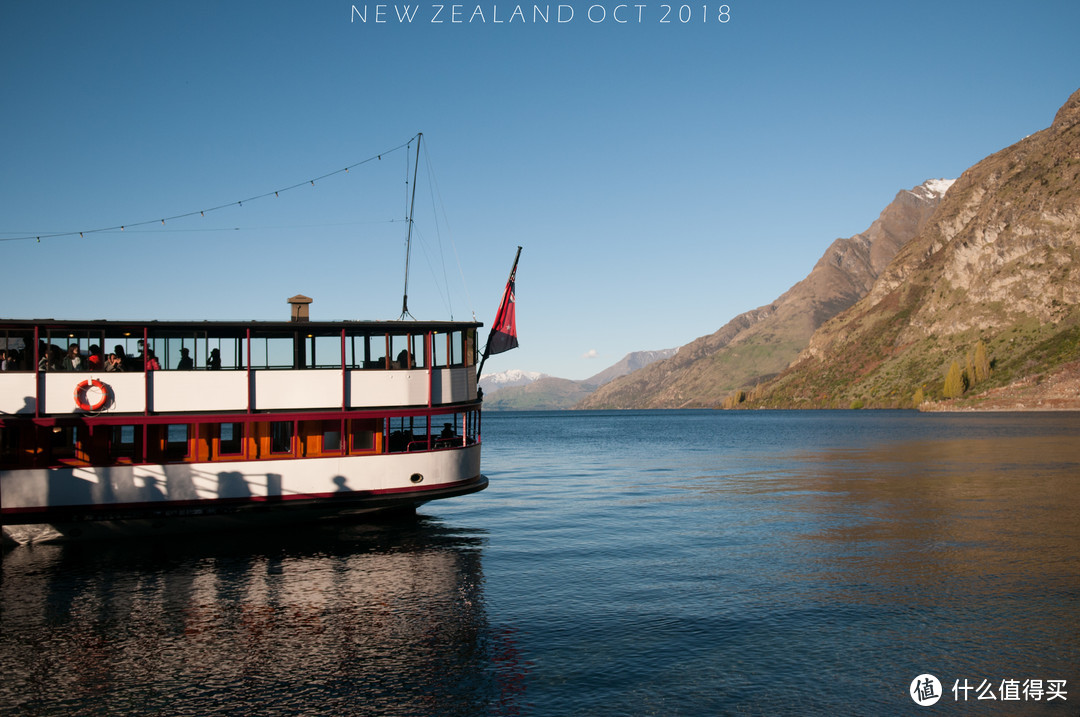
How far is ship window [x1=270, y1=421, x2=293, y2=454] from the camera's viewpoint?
33.3 meters

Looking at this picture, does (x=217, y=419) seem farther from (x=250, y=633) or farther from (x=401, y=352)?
(x=250, y=633)

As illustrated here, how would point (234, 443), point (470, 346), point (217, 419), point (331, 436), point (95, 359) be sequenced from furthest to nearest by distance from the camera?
point (470, 346)
point (234, 443)
point (331, 436)
point (217, 419)
point (95, 359)

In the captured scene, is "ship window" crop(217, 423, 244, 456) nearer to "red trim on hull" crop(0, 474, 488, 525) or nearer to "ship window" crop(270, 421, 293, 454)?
"ship window" crop(270, 421, 293, 454)

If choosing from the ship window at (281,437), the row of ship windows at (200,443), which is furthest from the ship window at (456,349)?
the ship window at (281,437)

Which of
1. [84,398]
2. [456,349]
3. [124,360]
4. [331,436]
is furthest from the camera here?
[456,349]

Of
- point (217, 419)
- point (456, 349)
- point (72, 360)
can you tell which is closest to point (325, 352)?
point (217, 419)

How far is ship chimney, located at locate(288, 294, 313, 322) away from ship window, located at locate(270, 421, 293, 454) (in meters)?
4.71

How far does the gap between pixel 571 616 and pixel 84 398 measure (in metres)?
21.8

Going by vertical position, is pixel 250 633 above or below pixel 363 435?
below

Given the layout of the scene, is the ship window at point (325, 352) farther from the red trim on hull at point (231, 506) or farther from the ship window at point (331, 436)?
the red trim on hull at point (231, 506)

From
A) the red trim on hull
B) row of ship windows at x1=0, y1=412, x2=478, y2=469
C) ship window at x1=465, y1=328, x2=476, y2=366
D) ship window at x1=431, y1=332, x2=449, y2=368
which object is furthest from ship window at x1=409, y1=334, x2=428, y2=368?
the red trim on hull

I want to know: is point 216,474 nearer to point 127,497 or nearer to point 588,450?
point 127,497

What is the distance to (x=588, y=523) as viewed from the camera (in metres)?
39.3

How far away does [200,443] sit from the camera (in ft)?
105
